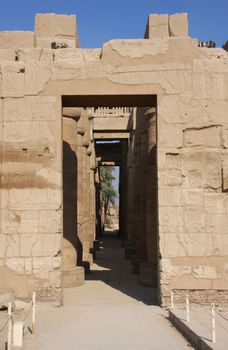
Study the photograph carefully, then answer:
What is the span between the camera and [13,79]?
26.6ft

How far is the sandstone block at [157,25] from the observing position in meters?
9.59

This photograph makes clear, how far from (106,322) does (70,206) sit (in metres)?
4.38

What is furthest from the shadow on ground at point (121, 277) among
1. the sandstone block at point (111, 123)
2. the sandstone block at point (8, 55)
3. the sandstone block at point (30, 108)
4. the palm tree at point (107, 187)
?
the palm tree at point (107, 187)

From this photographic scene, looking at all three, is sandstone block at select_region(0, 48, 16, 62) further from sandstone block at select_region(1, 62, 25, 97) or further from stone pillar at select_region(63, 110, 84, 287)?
stone pillar at select_region(63, 110, 84, 287)

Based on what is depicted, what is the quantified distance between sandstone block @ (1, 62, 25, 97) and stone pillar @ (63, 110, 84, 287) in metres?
2.69

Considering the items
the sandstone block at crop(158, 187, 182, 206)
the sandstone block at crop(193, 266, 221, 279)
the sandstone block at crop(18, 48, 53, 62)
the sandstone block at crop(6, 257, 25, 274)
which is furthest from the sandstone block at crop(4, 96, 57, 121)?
the sandstone block at crop(193, 266, 221, 279)

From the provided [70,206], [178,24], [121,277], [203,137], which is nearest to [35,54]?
[178,24]

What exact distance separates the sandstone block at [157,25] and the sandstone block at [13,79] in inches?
A: 124

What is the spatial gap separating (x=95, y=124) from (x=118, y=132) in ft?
4.23

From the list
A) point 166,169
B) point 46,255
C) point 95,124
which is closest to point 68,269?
point 46,255

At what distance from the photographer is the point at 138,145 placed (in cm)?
1301

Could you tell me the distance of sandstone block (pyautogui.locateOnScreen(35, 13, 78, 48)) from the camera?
9085mm

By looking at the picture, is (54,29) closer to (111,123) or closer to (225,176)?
(225,176)

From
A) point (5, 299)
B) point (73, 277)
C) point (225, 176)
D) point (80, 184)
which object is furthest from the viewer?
point (80, 184)
